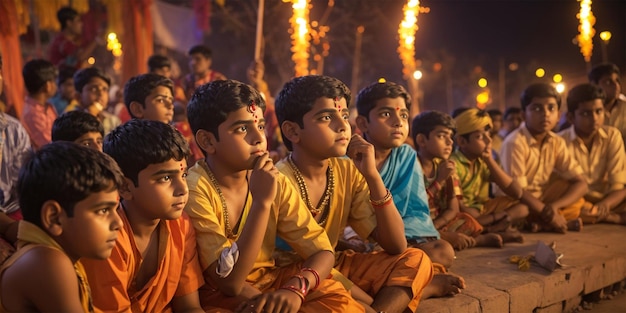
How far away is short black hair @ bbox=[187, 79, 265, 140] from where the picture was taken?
2619 mm

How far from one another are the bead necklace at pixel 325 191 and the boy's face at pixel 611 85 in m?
4.68

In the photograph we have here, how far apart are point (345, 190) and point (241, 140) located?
0.85 meters

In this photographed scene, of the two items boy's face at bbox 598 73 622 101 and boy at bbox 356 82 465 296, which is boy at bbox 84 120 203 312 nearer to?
boy at bbox 356 82 465 296

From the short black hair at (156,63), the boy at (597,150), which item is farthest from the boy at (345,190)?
the short black hair at (156,63)

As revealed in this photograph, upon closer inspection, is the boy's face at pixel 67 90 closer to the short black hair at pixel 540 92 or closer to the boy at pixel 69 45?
the boy at pixel 69 45

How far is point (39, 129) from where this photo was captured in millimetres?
5012

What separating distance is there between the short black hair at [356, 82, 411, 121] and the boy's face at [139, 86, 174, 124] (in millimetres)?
1539

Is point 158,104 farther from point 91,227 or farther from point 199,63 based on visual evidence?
point 199,63

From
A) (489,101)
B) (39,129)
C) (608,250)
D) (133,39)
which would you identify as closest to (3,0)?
(133,39)

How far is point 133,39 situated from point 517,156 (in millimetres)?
6480

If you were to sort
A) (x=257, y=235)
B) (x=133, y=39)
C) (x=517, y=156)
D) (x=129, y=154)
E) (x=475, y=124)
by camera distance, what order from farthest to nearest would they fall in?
(x=133, y=39) < (x=517, y=156) < (x=475, y=124) < (x=257, y=235) < (x=129, y=154)

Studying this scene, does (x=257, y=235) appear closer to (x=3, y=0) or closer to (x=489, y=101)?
(x=3, y=0)

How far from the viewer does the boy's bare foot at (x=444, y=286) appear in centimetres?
315

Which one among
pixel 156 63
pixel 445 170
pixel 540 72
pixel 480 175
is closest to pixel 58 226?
pixel 445 170
